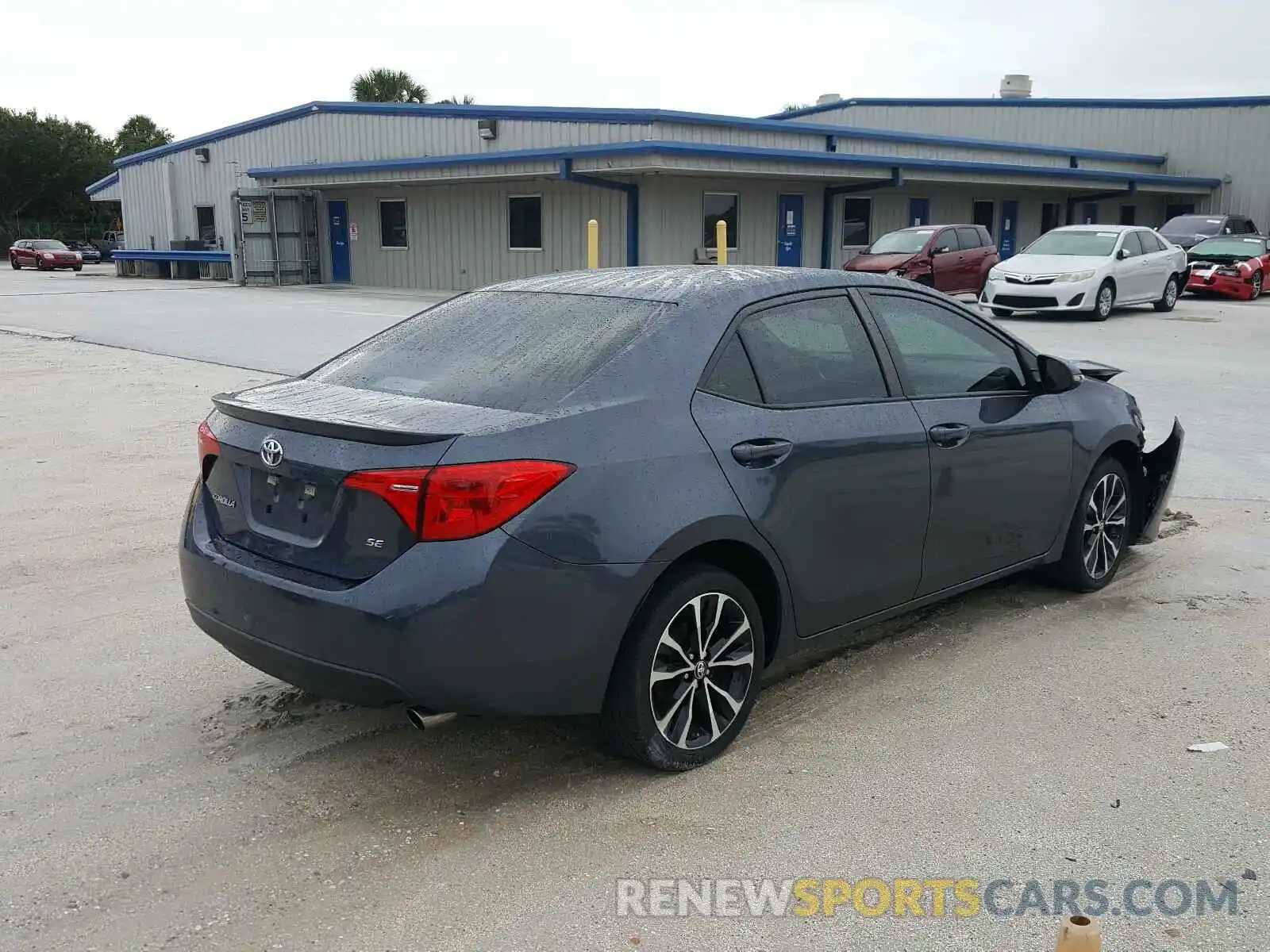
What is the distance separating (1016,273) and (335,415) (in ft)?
60.0

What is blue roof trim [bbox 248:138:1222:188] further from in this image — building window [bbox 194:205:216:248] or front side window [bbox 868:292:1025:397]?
front side window [bbox 868:292:1025:397]

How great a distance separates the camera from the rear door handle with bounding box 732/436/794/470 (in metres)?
3.83

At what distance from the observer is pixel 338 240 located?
113 feet

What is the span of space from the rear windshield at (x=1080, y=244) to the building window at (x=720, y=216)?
7.96m

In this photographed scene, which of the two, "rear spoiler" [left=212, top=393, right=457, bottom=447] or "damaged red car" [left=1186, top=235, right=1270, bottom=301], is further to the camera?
"damaged red car" [left=1186, top=235, right=1270, bottom=301]

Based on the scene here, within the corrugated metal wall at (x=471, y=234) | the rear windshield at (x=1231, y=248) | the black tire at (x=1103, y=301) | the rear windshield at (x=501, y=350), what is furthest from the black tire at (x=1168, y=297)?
the rear windshield at (x=501, y=350)

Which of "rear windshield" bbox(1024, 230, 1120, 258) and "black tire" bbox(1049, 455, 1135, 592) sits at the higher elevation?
"rear windshield" bbox(1024, 230, 1120, 258)

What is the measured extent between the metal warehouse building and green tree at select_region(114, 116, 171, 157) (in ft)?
127

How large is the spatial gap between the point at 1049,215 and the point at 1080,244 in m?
17.6

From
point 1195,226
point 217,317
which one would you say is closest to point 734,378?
point 217,317

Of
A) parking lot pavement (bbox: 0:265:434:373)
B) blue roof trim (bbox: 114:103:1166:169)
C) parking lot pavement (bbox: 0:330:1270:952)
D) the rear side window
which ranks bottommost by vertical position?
parking lot pavement (bbox: 0:265:434:373)

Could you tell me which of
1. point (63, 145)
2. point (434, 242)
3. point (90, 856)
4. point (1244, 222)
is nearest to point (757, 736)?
point (90, 856)

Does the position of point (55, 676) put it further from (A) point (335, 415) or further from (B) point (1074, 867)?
(B) point (1074, 867)

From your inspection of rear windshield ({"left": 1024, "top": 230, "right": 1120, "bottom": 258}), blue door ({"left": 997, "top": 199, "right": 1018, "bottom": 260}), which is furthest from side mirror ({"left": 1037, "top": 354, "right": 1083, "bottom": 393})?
blue door ({"left": 997, "top": 199, "right": 1018, "bottom": 260})
